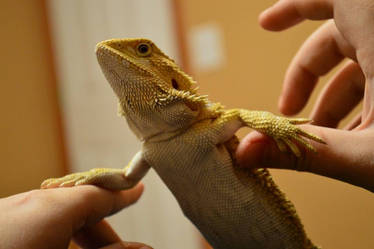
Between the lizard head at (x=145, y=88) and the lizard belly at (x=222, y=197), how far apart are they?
2.7 inches

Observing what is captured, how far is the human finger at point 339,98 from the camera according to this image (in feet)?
4.76

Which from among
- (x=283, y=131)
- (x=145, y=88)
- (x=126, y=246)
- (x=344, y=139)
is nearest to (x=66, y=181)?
(x=126, y=246)

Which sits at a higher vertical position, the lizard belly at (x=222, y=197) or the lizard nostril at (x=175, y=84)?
the lizard nostril at (x=175, y=84)

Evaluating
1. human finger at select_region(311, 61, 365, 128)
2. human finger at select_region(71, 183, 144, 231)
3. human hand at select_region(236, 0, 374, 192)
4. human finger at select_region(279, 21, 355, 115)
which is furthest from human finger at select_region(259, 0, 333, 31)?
human finger at select_region(71, 183, 144, 231)

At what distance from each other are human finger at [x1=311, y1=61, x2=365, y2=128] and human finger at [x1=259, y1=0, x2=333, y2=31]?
12.1 inches

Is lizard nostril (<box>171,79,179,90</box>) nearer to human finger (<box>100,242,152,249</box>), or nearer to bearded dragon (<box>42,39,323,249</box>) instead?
bearded dragon (<box>42,39,323,249</box>)

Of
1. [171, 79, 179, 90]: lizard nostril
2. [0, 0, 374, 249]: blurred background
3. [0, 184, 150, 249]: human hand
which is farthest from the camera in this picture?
[0, 0, 374, 249]: blurred background

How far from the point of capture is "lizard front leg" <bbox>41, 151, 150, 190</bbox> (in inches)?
38.2

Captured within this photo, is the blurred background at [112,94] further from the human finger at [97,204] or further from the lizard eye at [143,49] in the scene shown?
the lizard eye at [143,49]

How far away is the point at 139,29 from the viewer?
166 centimetres

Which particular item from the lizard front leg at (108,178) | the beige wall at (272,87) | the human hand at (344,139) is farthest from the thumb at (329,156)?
the lizard front leg at (108,178)

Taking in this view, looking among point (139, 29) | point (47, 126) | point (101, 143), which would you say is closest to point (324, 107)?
point (139, 29)

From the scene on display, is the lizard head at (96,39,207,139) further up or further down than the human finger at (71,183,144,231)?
further up

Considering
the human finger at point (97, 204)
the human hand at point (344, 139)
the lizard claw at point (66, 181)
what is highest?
the human hand at point (344, 139)
